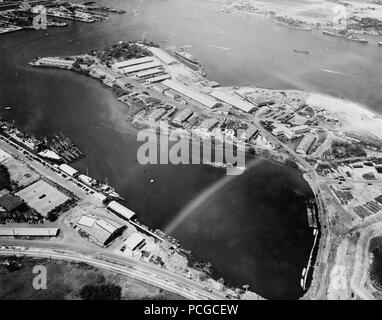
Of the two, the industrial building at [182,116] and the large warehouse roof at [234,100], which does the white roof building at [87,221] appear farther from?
the large warehouse roof at [234,100]

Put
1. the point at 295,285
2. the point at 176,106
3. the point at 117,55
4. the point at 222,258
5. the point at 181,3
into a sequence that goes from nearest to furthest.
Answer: the point at 295,285, the point at 222,258, the point at 176,106, the point at 117,55, the point at 181,3

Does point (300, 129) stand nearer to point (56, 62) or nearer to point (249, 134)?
point (249, 134)

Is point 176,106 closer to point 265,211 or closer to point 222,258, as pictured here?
point 265,211

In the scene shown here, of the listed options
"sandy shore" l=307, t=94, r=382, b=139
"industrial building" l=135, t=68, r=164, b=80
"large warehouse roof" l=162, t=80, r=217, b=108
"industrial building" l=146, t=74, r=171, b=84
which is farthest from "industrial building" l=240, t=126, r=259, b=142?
"industrial building" l=135, t=68, r=164, b=80

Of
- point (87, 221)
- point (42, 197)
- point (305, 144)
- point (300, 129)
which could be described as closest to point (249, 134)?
point (305, 144)

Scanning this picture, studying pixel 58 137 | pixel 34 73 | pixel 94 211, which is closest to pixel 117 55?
pixel 34 73
